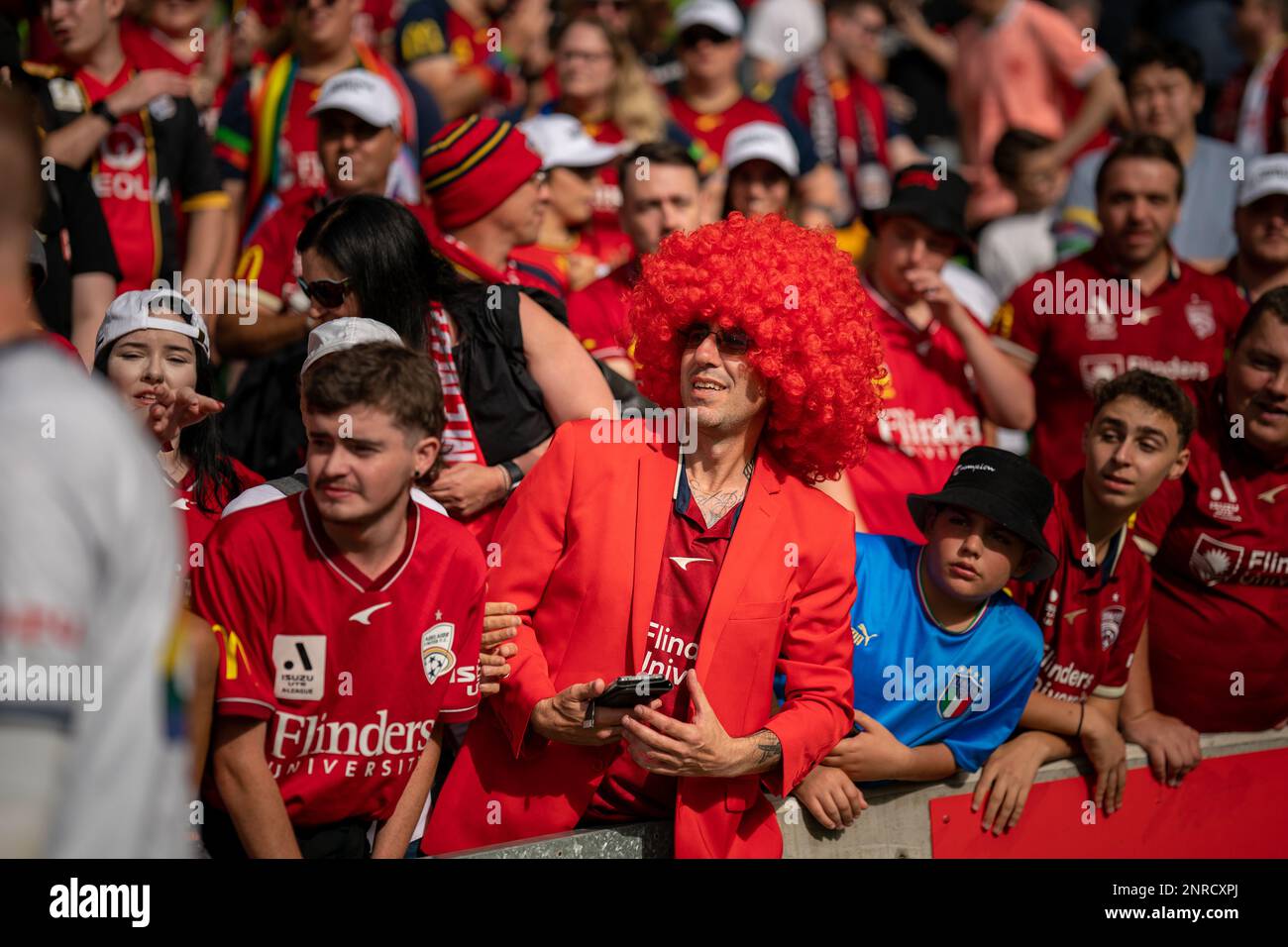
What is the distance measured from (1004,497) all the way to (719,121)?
15.6ft

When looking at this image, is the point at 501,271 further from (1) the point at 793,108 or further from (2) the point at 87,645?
(1) the point at 793,108

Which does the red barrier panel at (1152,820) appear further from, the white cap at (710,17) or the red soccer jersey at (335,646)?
the white cap at (710,17)

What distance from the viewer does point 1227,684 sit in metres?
5.05

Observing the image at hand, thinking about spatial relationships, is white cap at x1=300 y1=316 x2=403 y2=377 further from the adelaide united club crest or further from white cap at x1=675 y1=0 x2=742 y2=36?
white cap at x1=675 y1=0 x2=742 y2=36

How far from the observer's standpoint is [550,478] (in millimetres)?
3893

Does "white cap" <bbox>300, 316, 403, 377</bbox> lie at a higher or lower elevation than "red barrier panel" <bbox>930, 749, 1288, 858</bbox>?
higher

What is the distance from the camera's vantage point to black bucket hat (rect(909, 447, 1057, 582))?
14.0ft

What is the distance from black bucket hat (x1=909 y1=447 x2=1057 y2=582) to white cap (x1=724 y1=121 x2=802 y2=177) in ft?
9.04

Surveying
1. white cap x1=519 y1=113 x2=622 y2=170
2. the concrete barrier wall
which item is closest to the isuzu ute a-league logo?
the concrete barrier wall

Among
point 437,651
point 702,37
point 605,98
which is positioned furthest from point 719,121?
point 437,651

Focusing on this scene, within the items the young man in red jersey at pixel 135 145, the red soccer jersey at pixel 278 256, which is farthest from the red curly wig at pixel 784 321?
the young man in red jersey at pixel 135 145

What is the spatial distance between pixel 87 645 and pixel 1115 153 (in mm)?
5510

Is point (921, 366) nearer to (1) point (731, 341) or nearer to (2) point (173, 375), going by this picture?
(1) point (731, 341)
